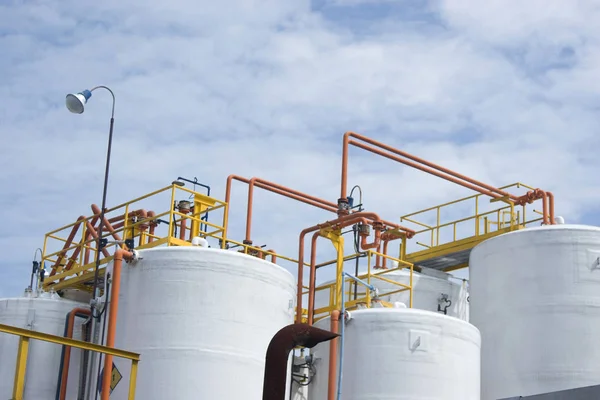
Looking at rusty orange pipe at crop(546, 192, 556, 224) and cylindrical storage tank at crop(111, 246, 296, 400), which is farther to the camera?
rusty orange pipe at crop(546, 192, 556, 224)

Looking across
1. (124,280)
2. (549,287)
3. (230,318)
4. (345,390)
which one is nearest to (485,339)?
(549,287)

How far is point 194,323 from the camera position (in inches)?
854

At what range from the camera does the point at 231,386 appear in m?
21.6

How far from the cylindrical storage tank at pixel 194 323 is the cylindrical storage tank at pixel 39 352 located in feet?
10.5

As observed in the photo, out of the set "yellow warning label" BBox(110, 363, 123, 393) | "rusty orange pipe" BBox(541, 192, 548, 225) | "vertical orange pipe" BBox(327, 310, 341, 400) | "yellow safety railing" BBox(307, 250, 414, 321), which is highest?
"rusty orange pipe" BBox(541, 192, 548, 225)

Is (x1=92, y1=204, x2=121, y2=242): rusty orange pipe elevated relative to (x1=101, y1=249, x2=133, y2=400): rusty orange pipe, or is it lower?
elevated

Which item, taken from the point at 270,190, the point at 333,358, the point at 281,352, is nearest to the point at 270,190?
the point at 270,190

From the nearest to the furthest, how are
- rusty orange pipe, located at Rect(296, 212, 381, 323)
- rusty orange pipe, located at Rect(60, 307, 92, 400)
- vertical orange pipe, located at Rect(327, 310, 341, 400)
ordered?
vertical orange pipe, located at Rect(327, 310, 341, 400)
rusty orange pipe, located at Rect(60, 307, 92, 400)
rusty orange pipe, located at Rect(296, 212, 381, 323)

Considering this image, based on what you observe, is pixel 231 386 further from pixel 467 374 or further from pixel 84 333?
pixel 467 374

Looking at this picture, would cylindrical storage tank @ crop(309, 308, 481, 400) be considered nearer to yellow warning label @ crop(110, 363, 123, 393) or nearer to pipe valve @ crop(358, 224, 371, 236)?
pipe valve @ crop(358, 224, 371, 236)

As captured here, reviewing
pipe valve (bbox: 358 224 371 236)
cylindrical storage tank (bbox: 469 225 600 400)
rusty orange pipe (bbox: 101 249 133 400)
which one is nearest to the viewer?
rusty orange pipe (bbox: 101 249 133 400)

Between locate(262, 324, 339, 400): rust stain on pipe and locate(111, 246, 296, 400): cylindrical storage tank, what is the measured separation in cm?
514

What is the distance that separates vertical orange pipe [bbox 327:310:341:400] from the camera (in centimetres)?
2395

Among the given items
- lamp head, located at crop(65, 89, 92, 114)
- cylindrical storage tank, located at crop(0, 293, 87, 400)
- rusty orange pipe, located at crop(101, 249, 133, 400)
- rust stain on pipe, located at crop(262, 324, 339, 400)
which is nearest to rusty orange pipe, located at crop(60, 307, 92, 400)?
cylindrical storage tank, located at crop(0, 293, 87, 400)
